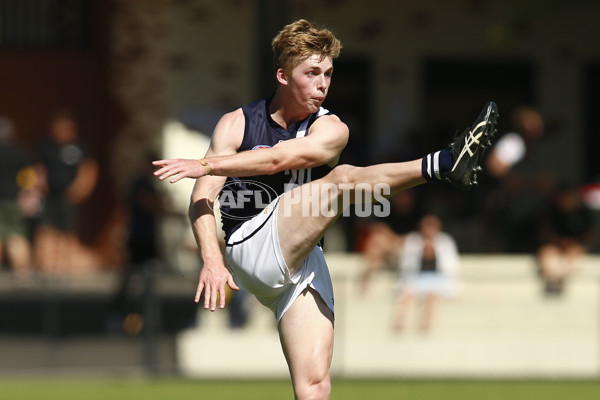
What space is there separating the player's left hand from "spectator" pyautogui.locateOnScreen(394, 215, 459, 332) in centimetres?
679

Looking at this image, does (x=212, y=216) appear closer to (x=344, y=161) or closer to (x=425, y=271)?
(x=425, y=271)

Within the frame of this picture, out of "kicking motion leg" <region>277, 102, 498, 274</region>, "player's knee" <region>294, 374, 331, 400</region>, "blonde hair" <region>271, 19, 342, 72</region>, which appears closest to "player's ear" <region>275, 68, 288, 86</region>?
"blonde hair" <region>271, 19, 342, 72</region>

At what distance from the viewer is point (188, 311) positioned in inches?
483

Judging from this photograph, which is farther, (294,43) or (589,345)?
(589,345)

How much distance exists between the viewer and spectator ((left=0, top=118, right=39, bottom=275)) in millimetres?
14547

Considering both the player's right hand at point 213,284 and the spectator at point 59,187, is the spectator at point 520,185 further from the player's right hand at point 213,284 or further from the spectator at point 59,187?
the player's right hand at point 213,284

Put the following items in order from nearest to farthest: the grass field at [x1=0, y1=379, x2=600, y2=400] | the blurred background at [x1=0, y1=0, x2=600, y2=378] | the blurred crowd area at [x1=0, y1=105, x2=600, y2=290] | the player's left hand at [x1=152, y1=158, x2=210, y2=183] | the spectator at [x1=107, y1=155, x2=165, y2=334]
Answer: the player's left hand at [x1=152, y1=158, x2=210, y2=183] < the grass field at [x1=0, y1=379, x2=600, y2=400] < the blurred background at [x1=0, y1=0, x2=600, y2=378] < the blurred crowd area at [x1=0, y1=105, x2=600, y2=290] < the spectator at [x1=107, y1=155, x2=165, y2=334]

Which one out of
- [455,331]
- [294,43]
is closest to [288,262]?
[294,43]

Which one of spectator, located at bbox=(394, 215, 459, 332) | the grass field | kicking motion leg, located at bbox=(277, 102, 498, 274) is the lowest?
the grass field

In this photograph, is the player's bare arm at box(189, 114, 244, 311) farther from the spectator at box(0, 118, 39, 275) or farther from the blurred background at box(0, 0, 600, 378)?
the spectator at box(0, 118, 39, 275)

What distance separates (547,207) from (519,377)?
5.53ft

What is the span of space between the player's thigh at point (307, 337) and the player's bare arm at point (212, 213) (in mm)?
398

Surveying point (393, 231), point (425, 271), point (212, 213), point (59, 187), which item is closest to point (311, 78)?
point (212, 213)

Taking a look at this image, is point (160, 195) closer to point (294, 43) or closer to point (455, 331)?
point (455, 331)
